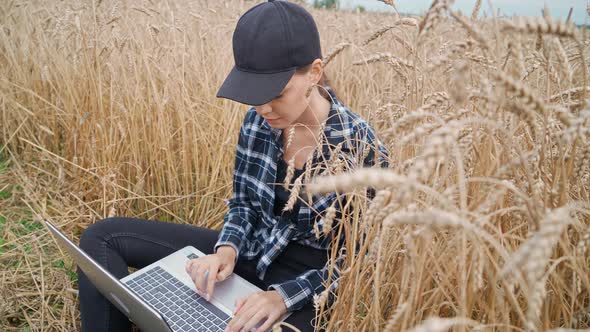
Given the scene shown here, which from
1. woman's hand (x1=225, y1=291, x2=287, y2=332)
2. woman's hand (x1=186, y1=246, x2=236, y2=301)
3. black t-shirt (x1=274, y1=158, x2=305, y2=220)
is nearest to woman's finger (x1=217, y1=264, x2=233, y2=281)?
woman's hand (x1=186, y1=246, x2=236, y2=301)

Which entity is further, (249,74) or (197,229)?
(197,229)

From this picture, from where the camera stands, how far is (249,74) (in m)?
0.99

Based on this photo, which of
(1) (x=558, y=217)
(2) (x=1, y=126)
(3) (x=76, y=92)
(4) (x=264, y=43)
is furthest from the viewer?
(2) (x=1, y=126)

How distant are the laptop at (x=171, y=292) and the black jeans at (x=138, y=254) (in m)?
0.07

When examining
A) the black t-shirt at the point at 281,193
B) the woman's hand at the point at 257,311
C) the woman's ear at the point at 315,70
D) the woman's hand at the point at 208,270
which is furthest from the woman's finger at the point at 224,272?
the woman's ear at the point at 315,70

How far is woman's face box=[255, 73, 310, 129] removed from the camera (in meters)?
1.00

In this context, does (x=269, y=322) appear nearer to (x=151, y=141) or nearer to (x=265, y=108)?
(x=265, y=108)

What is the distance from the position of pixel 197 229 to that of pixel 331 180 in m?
1.14

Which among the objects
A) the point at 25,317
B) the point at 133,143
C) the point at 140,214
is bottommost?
the point at 25,317

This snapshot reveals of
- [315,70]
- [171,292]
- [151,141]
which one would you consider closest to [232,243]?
[171,292]

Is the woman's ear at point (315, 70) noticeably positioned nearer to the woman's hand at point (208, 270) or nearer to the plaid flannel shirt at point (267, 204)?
the plaid flannel shirt at point (267, 204)

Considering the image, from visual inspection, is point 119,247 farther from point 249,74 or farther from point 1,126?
point 1,126

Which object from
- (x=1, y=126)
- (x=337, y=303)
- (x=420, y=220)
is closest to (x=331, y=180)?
(x=420, y=220)

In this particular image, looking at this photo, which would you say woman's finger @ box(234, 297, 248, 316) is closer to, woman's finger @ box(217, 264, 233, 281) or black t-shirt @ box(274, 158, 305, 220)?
woman's finger @ box(217, 264, 233, 281)
